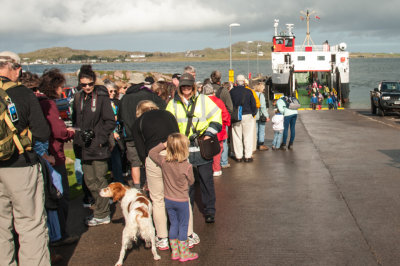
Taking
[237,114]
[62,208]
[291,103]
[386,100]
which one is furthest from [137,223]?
[386,100]

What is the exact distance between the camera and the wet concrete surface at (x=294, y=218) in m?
5.04

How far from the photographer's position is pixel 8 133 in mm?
3924

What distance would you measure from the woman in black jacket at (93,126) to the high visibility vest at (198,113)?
902 millimetres

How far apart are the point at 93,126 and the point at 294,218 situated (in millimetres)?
3046

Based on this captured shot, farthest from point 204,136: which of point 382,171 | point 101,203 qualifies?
point 382,171

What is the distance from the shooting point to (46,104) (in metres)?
5.24

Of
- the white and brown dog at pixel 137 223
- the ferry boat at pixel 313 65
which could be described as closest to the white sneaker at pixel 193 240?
the white and brown dog at pixel 137 223

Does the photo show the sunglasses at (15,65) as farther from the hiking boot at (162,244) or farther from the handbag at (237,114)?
the handbag at (237,114)

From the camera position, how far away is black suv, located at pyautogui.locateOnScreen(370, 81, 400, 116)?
65.9 feet

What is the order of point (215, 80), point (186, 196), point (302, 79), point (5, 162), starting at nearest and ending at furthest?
point (5, 162) → point (186, 196) → point (215, 80) → point (302, 79)

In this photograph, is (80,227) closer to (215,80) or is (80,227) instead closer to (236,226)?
(236,226)

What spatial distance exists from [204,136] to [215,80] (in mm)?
3935

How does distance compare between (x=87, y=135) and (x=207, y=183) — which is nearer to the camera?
(x=87, y=135)

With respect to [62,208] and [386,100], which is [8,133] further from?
[386,100]
